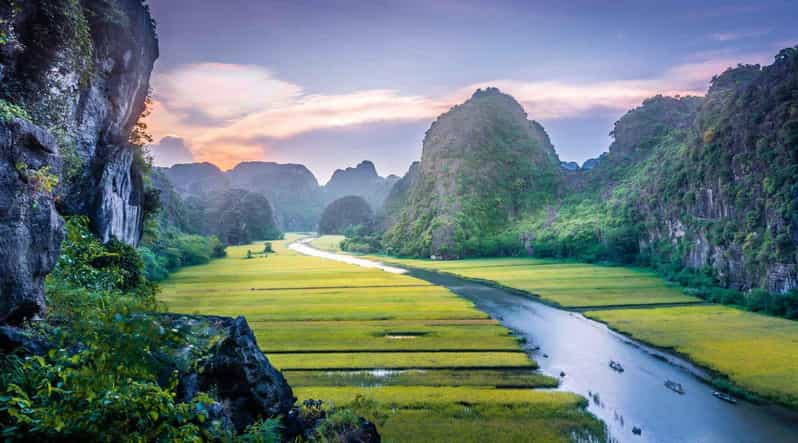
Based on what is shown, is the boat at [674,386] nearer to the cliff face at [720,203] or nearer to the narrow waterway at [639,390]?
the narrow waterway at [639,390]

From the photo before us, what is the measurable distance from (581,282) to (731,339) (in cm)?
2066

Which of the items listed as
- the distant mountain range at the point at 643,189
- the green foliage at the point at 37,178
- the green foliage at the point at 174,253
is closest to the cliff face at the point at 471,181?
the distant mountain range at the point at 643,189

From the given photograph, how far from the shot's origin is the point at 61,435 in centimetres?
411

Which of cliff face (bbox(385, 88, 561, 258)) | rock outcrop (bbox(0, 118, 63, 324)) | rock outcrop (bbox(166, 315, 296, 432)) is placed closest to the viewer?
rock outcrop (bbox(0, 118, 63, 324))

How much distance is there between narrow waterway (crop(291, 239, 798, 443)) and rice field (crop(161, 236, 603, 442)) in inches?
47.3

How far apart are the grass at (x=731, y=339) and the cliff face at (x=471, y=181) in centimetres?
4862

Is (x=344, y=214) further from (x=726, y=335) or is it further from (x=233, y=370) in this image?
(x=233, y=370)

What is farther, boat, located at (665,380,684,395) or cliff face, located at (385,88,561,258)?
cliff face, located at (385,88,561,258)

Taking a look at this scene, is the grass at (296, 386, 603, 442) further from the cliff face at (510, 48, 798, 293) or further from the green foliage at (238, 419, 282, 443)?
the cliff face at (510, 48, 798, 293)

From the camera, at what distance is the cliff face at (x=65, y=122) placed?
6.48 m

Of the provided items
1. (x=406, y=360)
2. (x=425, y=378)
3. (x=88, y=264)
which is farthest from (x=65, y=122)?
(x=425, y=378)

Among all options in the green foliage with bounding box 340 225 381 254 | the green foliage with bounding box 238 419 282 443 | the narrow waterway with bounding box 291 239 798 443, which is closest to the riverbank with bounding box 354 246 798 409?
the narrow waterway with bounding box 291 239 798 443

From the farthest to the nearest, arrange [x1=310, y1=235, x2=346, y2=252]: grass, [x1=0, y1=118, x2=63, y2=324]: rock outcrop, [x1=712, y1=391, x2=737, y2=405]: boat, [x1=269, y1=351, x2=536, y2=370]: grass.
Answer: [x1=310, y1=235, x2=346, y2=252]: grass, [x1=269, y1=351, x2=536, y2=370]: grass, [x1=712, y1=391, x2=737, y2=405]: boat, [x1=0, y1=118, x2=63, y2=324]: rock outcrop

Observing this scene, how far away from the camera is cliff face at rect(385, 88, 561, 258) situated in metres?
84.1
